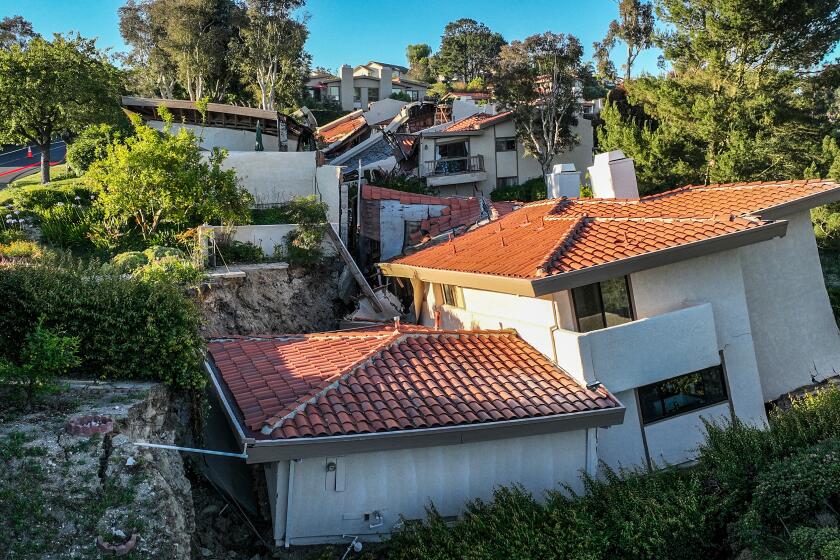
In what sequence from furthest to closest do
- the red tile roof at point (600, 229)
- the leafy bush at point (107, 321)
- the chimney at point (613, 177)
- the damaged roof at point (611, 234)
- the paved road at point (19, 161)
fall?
the paved road at point (19, 161) → the chimney at point (613, 177) → the red tile roof at point (600, 229) → the damaged roof at point (611, 234) → the leafy bush at point (107, 321)

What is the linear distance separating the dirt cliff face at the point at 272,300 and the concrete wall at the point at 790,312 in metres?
11.3

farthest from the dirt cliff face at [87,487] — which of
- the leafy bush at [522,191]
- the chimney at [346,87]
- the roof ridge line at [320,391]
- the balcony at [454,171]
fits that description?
the chimney at [346,87]

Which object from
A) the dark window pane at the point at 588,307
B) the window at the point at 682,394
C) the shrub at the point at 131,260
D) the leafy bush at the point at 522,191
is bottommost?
the window at the point at 682,394

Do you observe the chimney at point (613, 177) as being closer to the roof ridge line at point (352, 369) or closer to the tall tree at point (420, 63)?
the roof ridge line at point (352, 369)

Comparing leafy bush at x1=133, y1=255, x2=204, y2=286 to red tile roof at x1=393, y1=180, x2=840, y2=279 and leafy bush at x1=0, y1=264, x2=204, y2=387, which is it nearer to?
leafy bush at x1=0, y1=264, x2=204, y2=387

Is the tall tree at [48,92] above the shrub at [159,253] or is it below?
above

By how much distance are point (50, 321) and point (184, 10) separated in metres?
37.9

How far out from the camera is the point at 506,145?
41.7 m

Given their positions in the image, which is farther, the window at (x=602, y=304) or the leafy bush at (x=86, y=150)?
the leafy bush at (x=86, y=150)

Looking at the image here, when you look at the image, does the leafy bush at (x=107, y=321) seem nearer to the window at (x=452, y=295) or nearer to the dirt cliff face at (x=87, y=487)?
the dirt cliff face at (x=87, y=487)

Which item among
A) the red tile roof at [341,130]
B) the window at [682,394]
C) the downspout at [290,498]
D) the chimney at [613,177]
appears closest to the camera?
the downspout at [290,498]

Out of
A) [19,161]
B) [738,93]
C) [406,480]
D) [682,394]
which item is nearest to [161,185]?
[406,480]

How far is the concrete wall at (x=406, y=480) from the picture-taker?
1025 cm

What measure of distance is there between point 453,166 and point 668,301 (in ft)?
93.6
